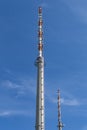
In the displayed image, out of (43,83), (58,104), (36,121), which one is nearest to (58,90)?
(58,104)

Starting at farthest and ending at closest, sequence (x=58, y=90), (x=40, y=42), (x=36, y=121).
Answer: (x=58, y=90) < (x=40, y=42) < (x=36, y=121)

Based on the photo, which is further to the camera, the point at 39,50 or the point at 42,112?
the point at 39,50

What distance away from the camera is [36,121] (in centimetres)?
8800

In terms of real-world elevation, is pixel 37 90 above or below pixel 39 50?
below

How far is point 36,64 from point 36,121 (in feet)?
55.4

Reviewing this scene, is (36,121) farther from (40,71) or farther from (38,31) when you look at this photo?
(38,31)

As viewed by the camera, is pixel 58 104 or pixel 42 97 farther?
pixel 58 104

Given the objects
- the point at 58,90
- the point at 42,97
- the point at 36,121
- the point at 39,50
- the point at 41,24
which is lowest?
the point at 36,121

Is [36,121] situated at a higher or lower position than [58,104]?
lower

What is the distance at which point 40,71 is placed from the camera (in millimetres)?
95125

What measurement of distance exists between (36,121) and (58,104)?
14.1 metres

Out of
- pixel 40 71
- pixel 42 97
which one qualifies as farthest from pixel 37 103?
pixel 40 71

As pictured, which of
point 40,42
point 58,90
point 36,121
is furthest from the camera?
point 58,90

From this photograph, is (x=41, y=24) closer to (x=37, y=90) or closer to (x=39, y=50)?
(x=39, y=50)
